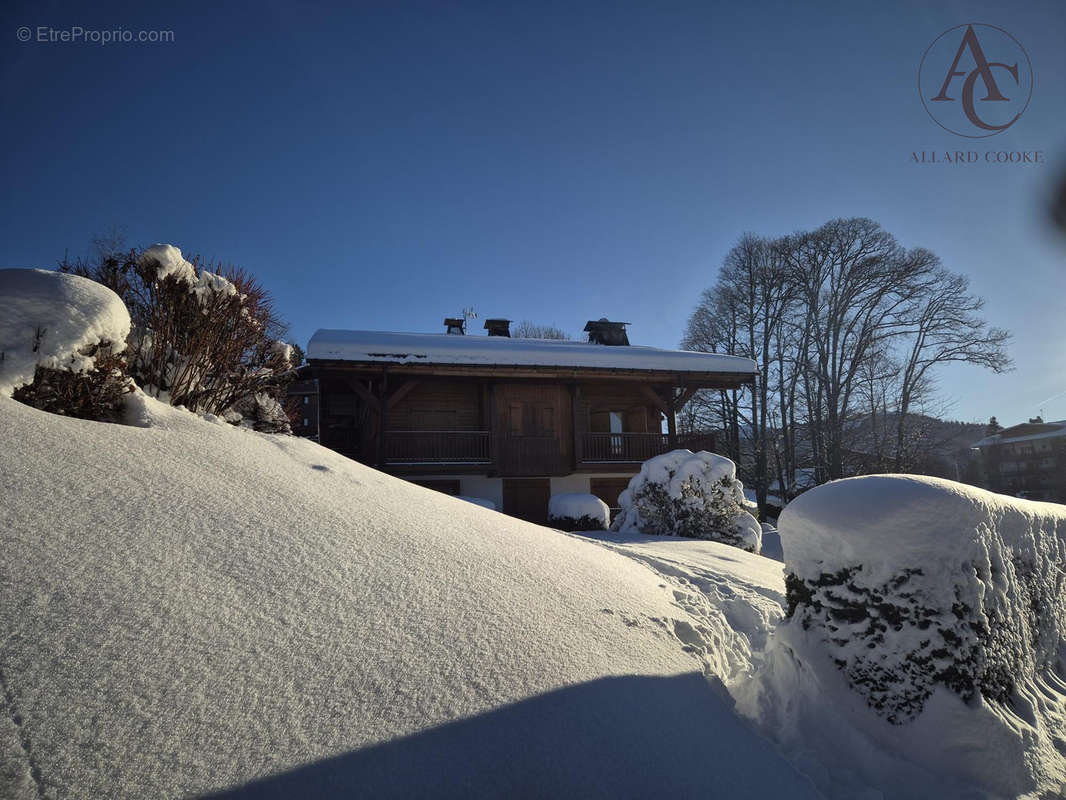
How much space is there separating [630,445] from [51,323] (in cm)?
1325

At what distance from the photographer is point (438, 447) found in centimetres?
1334

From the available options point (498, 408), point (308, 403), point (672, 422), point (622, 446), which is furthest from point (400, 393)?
point (672, 422)

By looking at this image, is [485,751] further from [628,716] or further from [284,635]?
[284,635]

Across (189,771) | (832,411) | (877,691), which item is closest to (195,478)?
(189,771)

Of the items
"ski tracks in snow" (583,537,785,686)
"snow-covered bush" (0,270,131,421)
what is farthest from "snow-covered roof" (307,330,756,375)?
"snow-covered bush" (0,270,131,421)

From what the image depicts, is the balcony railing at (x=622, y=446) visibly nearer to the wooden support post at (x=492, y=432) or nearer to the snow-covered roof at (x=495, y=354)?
the snow-covered roof at (x=495, y=354)

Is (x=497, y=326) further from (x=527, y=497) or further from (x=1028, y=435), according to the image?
(x=1028, y=435)

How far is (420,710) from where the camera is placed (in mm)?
1960

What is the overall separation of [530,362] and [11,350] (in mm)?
10998

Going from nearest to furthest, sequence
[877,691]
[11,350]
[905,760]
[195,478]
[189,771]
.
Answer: [189,771], [905,760], [877,691], [195,478], [11,350]

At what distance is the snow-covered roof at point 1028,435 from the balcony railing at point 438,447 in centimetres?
4307

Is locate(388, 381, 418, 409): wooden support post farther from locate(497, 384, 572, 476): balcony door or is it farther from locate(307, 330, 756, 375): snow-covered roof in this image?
locate(497, 384, 572, 476): balcony door

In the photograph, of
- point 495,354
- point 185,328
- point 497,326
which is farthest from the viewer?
point 497,326

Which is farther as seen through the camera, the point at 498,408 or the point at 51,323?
the point at 498,408
